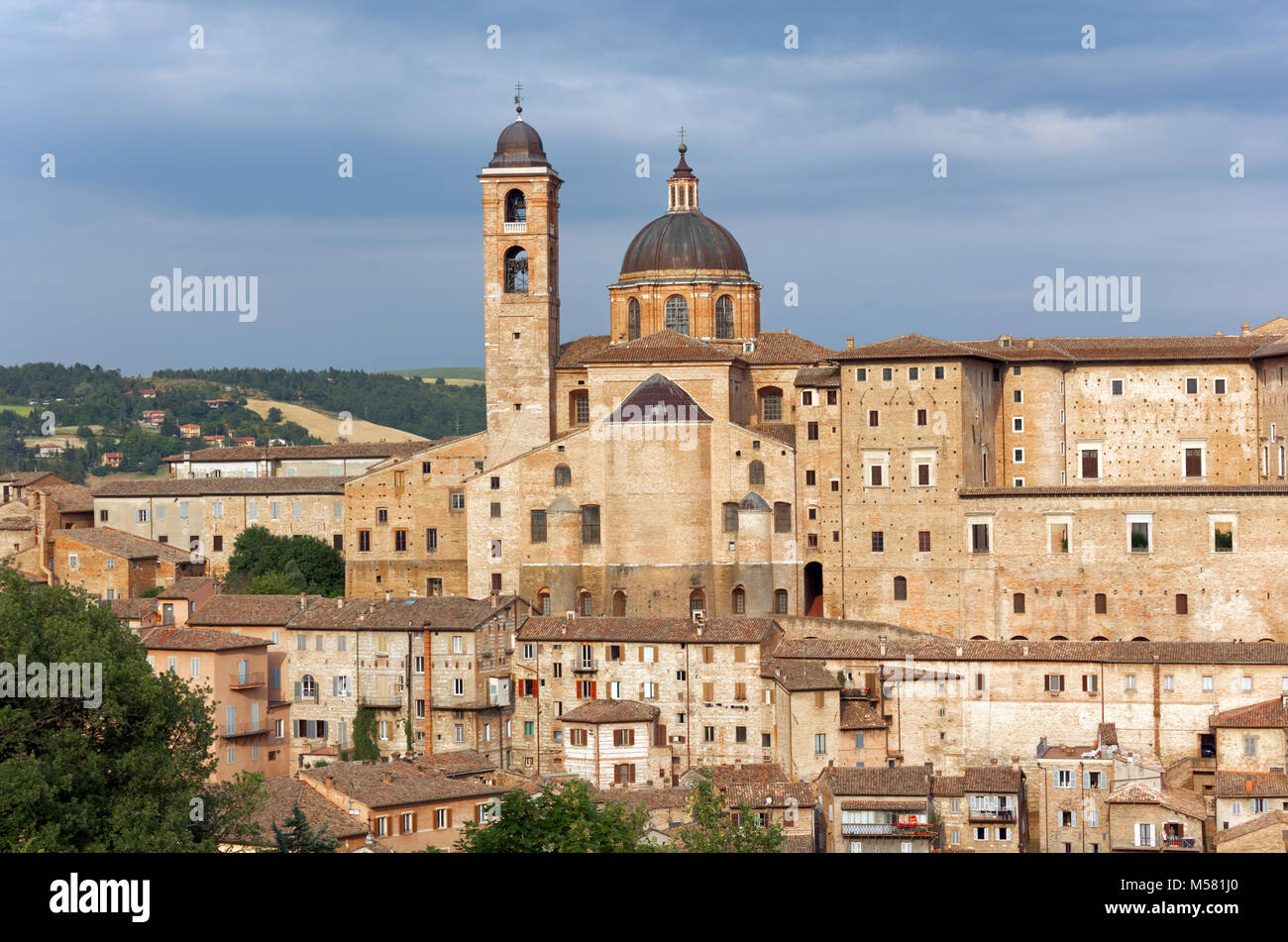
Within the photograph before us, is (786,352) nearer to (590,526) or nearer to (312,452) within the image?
(590,526)

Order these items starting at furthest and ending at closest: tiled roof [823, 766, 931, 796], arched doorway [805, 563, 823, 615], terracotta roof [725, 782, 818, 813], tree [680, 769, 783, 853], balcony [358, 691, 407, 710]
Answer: arched doorway [805, 563, 823, 615], balcony [358, 691, 407, 710], tiled roof [823, 766, 931, 796], terracotta roof [725, 782, 818, 813], tree [680, 769, 783, 853]

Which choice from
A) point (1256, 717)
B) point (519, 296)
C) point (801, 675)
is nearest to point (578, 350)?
point (519, 296)

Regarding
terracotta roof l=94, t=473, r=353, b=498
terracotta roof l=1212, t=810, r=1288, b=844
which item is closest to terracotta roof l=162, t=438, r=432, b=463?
terracotta roof l=94, t=473, r=353, b=498

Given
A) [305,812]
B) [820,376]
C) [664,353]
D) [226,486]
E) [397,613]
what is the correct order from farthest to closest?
[226,486]
[664,353]
[820,376]
[397,613]
[305,812]

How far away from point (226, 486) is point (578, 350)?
14443 mm

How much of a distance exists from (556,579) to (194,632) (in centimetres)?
1228

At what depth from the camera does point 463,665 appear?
48.3 metres

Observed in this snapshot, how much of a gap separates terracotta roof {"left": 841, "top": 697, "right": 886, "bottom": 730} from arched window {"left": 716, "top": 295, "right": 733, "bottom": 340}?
1953 centimetres

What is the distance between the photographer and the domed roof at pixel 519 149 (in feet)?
193

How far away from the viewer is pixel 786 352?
58188mm

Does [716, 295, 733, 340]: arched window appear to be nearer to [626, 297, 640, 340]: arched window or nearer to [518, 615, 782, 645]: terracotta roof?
[626, 297, 640, 340]: arched window

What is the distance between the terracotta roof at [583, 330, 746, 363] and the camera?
5541cm
